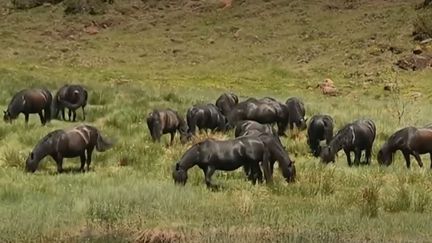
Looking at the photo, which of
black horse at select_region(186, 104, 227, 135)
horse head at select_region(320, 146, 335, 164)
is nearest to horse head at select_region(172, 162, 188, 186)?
horse head at select_region(320, 146, 335, 164)

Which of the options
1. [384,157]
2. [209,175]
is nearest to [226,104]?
[384,157]

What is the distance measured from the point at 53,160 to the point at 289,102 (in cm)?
886

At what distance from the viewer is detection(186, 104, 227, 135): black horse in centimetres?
2041

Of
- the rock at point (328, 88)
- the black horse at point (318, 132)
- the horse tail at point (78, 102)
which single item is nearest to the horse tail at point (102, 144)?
the black horse at point (318, 132)

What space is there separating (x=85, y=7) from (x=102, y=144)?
5076 cm

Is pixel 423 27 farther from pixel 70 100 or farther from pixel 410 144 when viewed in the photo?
pixel 410 144

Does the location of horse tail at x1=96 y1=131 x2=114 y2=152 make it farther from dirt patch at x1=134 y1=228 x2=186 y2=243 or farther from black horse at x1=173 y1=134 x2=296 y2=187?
dirt patch at x1=134 y1=228 x2=186 y2=243

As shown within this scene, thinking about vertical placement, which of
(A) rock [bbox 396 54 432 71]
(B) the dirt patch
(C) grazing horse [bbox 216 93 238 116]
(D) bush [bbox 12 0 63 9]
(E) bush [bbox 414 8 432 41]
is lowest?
(D) bush [bbox 12 0 63 9]

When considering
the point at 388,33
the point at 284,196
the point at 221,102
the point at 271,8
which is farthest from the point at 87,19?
the point at 284,196

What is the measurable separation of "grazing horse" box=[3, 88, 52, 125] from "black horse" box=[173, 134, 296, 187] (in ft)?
31.4

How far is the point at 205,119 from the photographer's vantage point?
20.5m

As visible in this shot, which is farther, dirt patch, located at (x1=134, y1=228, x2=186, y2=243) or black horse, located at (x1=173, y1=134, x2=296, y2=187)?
black horse, located at (x1=173, y1=134, x2=296, y2=187)

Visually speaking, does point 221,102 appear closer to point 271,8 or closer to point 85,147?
point 85,147

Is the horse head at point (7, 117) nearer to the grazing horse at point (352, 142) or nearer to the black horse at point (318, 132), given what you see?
the black horse at point (318, 132)
